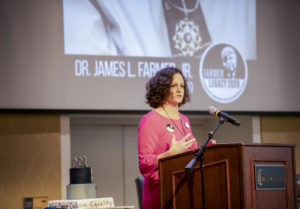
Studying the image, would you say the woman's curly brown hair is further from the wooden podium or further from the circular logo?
the circular logo

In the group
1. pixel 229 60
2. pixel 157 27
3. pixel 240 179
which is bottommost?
pixel 240 179

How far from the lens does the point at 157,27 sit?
512cm

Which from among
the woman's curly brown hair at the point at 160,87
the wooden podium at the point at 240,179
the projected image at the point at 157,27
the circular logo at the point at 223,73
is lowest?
the wooden podium at the point at 240,179

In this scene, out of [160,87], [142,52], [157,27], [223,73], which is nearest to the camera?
[160,87]

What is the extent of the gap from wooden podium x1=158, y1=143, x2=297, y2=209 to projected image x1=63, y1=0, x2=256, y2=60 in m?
2.76

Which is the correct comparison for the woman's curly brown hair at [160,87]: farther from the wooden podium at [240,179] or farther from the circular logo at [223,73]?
the circular logo at [223,73]

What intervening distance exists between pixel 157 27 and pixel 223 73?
892 millimetres

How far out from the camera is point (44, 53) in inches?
186

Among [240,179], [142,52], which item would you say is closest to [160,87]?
[240,179]

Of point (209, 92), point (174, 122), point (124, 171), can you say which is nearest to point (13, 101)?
point (124, 171)

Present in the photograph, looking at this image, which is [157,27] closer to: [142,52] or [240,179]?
[142,52]

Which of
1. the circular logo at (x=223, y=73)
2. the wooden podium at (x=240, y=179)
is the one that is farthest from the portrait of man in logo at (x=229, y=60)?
the wooden podium at (x=240, y=179)

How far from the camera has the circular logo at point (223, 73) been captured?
521 cm

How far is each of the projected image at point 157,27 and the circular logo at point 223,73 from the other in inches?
3.4
